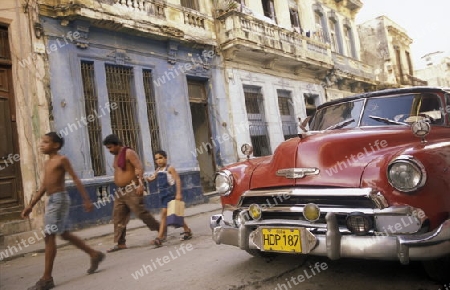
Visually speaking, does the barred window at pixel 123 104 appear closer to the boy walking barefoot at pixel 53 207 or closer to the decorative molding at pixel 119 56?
the decorative molding at pixel 119 56

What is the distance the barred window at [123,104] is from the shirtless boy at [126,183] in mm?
4104

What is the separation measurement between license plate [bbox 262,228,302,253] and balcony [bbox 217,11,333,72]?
32.3 feet

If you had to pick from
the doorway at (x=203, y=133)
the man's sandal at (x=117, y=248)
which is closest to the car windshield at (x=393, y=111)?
the man's sandal at (x=117, y=248)

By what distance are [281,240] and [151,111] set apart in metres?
7.82

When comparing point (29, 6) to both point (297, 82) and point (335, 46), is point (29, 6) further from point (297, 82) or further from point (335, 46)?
point (335, 46)

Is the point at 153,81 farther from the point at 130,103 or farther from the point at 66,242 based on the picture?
the point at 66,242

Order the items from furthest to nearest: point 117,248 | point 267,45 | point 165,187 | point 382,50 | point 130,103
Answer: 1. point 382,50
2. point 267,45
3. point 130,103
4. point 165,187
5. point 117,248

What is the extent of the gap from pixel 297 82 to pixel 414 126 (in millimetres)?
13367

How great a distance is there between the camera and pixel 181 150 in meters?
10.3

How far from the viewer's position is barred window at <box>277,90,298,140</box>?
14844 millimetres

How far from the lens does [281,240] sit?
2.71 meters

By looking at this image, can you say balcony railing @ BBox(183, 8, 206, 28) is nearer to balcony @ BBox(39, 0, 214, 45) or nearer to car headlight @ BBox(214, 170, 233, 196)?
balcony @ BBox(39, 0, 214, 45)

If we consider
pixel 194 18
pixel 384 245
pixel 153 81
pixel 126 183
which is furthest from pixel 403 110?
pixel 194 18

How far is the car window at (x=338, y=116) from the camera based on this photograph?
363cm
